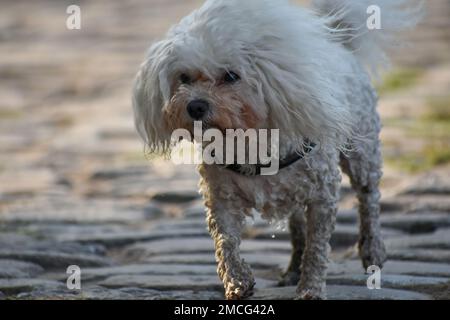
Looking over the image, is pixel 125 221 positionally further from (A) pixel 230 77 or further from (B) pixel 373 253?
(A) pixel 230 77

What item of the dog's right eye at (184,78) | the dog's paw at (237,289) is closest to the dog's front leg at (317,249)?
the dog's paw at (237,289)

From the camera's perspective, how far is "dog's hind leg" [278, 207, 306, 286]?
5.88 metres

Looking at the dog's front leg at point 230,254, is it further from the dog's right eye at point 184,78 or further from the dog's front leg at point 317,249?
the dog's right eye at point 184,78

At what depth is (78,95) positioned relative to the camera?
1330 centimetres

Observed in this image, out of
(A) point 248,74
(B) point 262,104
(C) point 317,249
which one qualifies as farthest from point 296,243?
(A) point 248,74

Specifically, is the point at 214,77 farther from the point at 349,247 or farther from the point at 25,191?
the point at 25,191

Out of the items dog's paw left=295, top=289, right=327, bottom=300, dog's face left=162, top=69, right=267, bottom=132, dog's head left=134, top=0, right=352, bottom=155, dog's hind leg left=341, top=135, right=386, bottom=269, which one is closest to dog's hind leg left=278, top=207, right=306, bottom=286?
dog's hind leg left=341, top=135, right=386, bottom=269

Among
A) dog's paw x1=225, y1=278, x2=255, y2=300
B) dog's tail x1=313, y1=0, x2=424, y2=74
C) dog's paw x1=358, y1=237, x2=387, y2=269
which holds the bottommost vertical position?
dog's paw x1=225, y1=278, x2=255, y2=300

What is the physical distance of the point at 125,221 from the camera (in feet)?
24.1

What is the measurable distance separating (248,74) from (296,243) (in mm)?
1445

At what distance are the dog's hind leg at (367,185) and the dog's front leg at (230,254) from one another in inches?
37.4

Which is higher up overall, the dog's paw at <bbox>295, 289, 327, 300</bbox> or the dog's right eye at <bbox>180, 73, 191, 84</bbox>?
the dog's right eye at <bbox>180, 73, 191, 84</bbox>

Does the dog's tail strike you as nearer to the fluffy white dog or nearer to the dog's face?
the fluffy white dog
